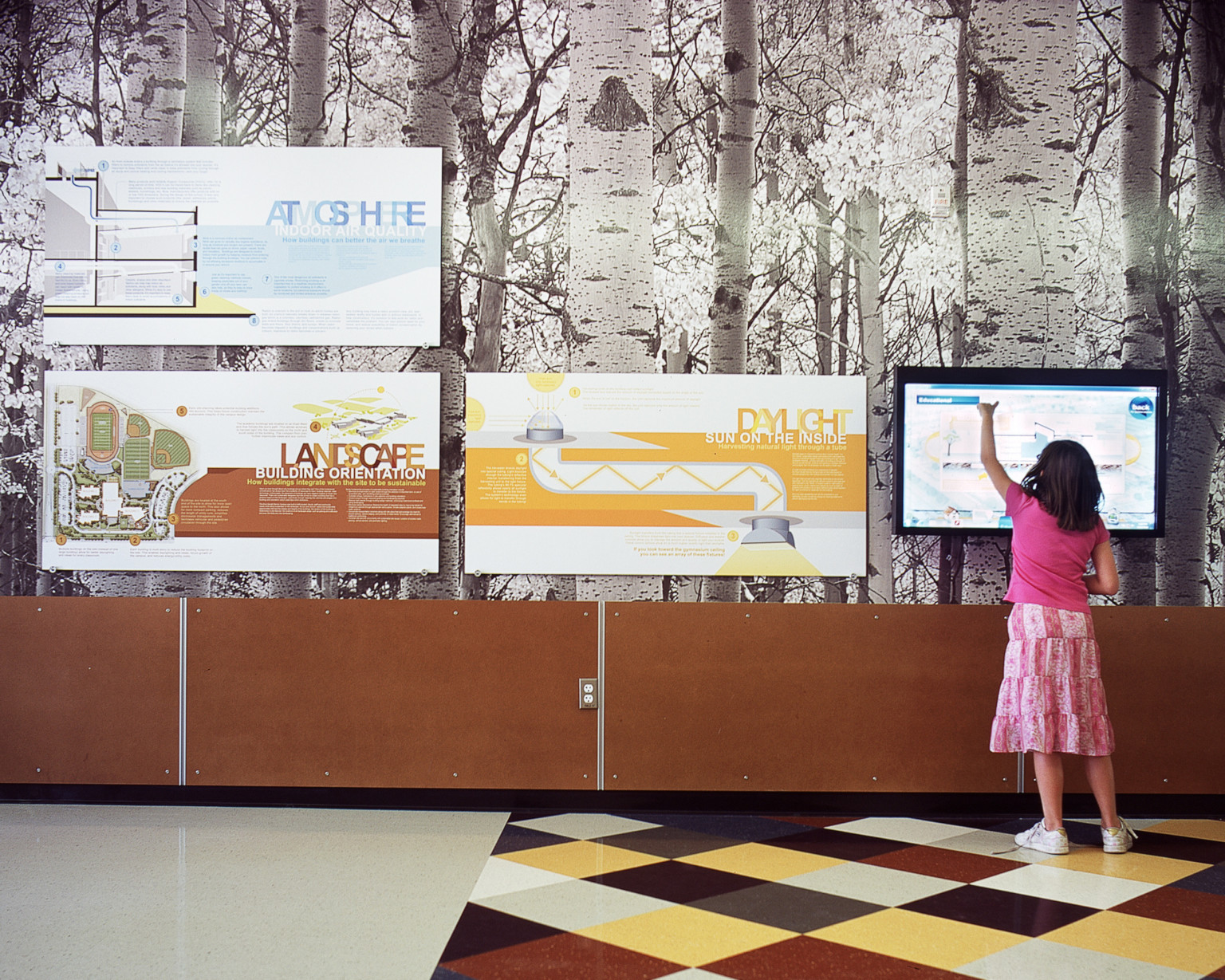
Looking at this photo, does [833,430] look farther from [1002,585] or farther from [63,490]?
[63,490]

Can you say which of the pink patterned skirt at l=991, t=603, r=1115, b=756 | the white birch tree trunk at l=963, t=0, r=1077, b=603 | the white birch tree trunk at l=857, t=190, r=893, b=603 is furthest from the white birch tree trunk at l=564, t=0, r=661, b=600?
the pink patterned skirt at l=991, t=603, r=1115, b=756

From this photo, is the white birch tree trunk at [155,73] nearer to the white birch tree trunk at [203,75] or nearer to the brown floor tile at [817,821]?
the white birch tree trunk at [203,75]

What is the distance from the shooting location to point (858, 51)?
376cm

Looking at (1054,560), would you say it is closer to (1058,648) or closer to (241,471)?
(1058,648)

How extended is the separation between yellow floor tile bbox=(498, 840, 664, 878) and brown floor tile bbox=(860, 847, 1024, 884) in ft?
2.54

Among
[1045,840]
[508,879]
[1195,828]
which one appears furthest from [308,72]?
[1195,828]

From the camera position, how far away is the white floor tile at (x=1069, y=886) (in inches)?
106

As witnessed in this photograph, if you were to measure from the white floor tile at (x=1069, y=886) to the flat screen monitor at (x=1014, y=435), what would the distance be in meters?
1.25

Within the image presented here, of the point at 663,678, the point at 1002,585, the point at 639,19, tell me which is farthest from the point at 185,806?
the point at 639,19

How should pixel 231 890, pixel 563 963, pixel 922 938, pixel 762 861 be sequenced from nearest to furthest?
pixel 563 963 → pixel 922 938 → pixel 231 890 → pixel 762 861

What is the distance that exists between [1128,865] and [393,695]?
8.92ft

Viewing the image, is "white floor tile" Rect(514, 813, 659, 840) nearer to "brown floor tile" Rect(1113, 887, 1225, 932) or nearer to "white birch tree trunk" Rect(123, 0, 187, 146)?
"brown floor tile" Rect(1113, 887, 1225, 932)

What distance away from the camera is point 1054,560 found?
3172mm

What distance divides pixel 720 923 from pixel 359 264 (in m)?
2.80
